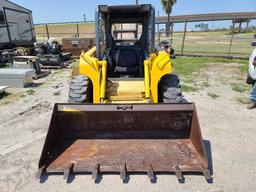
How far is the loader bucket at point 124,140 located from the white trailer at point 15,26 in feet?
36.2

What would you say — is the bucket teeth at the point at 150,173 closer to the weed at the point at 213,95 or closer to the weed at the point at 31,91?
the weed at the point at 213,95

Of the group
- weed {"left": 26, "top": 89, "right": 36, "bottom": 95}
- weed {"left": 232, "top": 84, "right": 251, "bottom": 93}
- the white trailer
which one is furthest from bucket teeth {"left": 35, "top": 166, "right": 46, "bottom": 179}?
the white trailer

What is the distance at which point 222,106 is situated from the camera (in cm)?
518

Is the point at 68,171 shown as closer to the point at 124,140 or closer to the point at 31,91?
the point at 124,140

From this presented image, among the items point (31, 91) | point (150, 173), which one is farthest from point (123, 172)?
point (31, 91)

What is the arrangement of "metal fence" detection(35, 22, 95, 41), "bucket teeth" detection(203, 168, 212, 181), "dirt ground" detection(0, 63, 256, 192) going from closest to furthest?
"bucket teeth" detection(203, 168, 212, 181) < "dirt ground" detection(0, 63, 256, 192) < "metal fence" detection(35, 22, 95, 41)

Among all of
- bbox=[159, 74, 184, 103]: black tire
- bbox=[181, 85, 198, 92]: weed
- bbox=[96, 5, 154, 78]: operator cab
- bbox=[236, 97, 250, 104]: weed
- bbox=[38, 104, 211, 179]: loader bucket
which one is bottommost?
bbox=[236, 97, 250, 104]: weed

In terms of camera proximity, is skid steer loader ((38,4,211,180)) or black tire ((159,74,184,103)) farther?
black tire ((159,74,184,103))

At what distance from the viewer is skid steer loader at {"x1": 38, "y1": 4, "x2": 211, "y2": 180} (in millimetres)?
2682

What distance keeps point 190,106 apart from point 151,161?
37.1 inches

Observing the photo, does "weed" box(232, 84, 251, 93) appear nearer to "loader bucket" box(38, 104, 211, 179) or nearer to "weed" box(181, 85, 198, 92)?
"weed" box(181, 85, 198, 92)

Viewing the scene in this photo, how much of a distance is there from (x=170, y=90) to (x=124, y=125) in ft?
3.65

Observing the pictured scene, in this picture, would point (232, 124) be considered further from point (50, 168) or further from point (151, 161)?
point (50, 168)

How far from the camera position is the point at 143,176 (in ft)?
9.09
